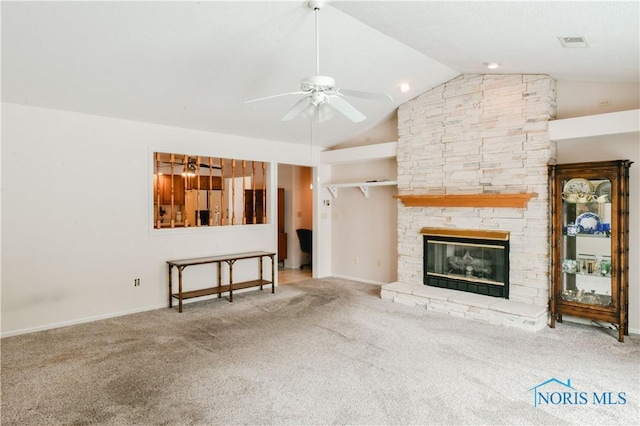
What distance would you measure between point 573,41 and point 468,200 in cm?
222

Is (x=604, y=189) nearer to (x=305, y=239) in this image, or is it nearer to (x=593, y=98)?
(x=593, y=98)

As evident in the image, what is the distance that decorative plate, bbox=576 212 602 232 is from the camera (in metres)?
4.20

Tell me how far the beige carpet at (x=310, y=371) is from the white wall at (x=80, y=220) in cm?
34

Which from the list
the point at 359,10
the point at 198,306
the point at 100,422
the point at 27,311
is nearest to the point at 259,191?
the point at 198,306

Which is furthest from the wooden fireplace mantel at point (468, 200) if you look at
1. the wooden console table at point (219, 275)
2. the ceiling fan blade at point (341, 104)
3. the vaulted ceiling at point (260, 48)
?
the ceiling fan blade at point (341, 104)

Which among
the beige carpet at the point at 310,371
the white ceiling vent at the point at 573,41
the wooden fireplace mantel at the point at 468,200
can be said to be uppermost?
the white ceiling vent at the point at 573,41

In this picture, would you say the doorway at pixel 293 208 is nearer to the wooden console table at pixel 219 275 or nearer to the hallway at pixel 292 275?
the hallway at pixel 292 275

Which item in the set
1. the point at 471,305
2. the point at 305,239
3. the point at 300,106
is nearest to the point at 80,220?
the point at 300,106

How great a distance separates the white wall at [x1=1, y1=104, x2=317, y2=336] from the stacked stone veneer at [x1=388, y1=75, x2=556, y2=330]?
10.4ft

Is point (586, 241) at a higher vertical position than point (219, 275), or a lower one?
higher

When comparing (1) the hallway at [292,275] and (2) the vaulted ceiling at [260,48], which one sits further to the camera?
(1) the hallway at [292,275]

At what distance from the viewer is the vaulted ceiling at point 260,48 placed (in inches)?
119

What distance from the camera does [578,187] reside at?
4.30 metres

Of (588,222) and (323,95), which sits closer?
(323,95)
